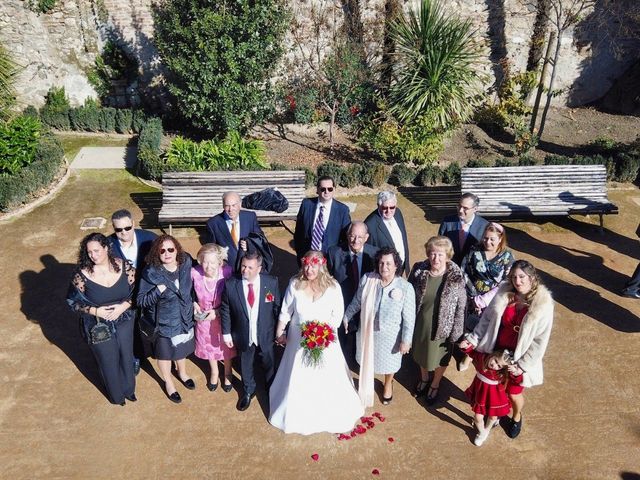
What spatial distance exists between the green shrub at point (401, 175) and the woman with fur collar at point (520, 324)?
18.3 ft

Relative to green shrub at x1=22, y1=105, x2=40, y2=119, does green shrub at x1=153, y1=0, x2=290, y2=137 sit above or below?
above

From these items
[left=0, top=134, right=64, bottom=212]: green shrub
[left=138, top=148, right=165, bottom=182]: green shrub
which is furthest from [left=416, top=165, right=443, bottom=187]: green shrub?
[left=0, top=134, right=64, bottom=212]: green shrub

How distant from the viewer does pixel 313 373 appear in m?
4.74

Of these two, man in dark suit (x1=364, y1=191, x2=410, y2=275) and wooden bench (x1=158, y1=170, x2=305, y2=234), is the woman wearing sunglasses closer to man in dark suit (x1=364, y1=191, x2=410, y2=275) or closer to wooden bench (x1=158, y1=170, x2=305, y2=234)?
man in dark suit (x1=364, y1=191, x2=410, y2=275)

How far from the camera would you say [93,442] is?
4.84m

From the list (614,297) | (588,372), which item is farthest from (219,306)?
(614,297)

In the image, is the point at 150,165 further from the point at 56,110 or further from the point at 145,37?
the point at 145,37

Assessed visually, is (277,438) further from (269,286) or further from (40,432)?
(40,432)

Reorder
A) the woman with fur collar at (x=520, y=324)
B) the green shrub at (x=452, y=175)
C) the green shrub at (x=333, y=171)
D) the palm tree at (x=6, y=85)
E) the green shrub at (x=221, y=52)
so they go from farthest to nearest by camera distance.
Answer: the palm tree at (x=6, y=85)
the green shrub at (x=221, y=52)
the green shrub at (x=452, y=175)
the green shrub at (x=333, y=171)
the woman with fur collar at (x=520, y=324)

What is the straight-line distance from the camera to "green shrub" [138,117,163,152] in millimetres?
10500

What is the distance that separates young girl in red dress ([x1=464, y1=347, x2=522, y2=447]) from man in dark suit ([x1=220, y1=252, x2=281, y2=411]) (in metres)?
1.80

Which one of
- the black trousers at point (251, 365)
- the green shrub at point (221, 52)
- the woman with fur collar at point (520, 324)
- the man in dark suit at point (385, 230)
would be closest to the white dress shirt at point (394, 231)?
the man in dark suit at point (385, 230)

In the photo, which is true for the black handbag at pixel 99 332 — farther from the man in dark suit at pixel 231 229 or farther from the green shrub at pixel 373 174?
the green shrub at pixel 373 174

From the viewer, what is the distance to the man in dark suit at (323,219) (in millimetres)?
5961
